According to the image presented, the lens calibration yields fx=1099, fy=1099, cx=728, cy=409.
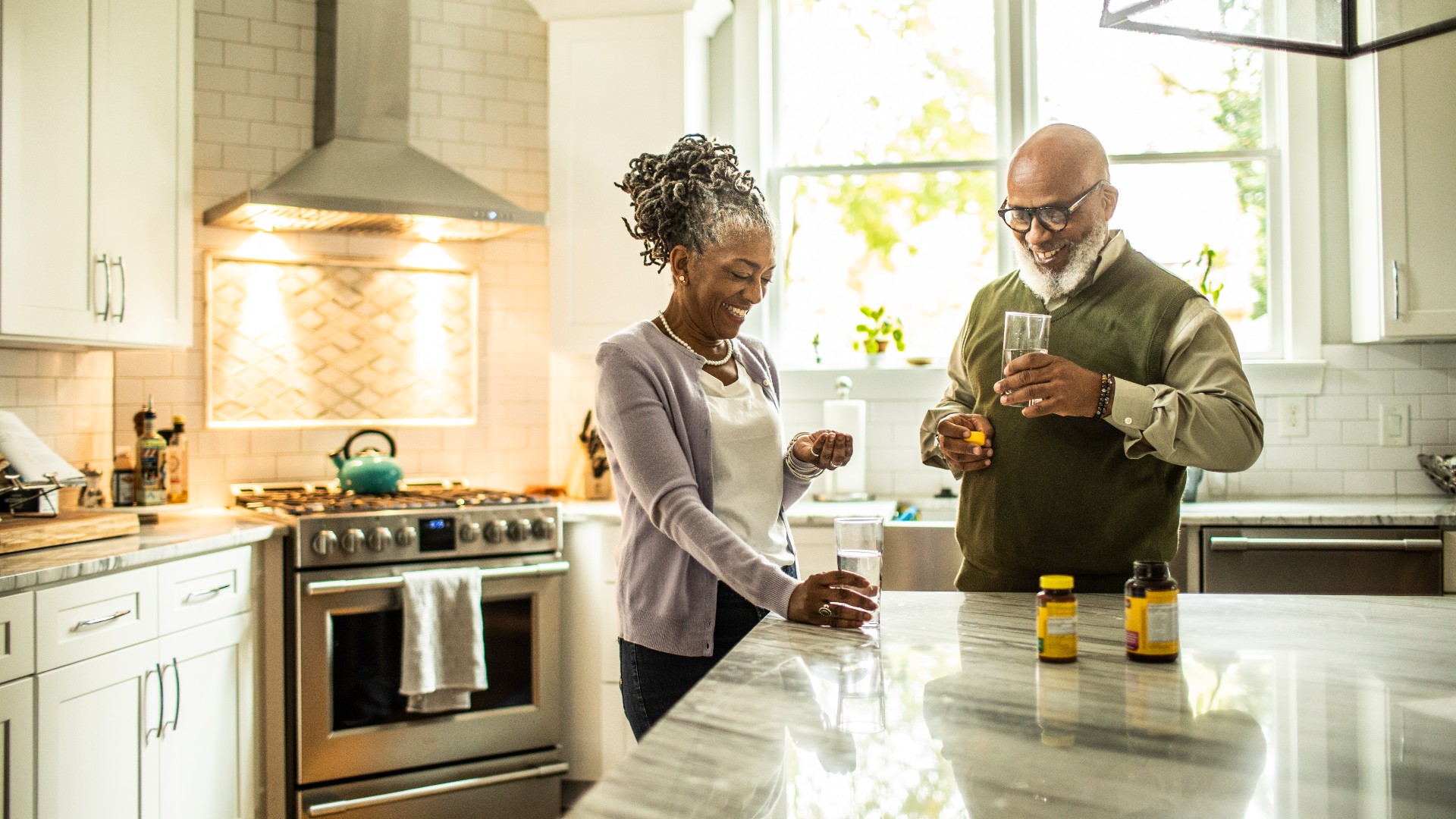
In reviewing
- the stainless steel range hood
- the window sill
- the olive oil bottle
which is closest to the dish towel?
the olive oil bottle

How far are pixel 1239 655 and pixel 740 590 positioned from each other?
2.12 feet

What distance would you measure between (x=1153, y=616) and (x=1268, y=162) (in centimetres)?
306

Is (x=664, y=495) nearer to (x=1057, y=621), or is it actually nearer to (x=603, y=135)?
(x=1057, y=621)

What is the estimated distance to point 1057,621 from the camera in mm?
1286

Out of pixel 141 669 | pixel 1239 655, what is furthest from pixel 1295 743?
pixel 141 669

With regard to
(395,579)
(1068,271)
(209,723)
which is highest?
(1068,271)

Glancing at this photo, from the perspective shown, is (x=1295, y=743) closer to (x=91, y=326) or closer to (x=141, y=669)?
(x=141, y=669)

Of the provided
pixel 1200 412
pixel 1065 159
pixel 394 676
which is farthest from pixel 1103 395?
pixel 394 676

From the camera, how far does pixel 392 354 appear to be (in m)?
3.88

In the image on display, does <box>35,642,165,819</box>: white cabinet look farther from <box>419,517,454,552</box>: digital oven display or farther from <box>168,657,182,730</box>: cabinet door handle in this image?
<box>419,517,454,552</box>: digital oven display

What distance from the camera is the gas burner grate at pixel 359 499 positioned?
10.4ft

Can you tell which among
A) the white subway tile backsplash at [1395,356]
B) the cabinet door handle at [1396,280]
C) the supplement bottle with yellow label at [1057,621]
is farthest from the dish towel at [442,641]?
the white subway tile backsplash at [1395,356]

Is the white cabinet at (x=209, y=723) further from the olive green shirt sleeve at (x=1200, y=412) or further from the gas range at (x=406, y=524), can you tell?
the olive green shirt sleeve at (x=1200, y=412)

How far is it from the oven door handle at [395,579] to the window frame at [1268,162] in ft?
3.99
